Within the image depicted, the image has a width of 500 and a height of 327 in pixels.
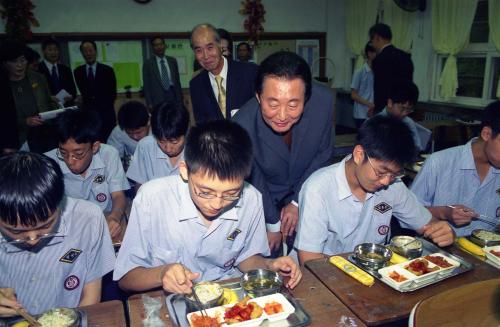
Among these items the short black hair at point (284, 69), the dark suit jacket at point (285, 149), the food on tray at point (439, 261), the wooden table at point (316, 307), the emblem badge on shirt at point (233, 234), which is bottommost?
the wooden table at point (316, 307)

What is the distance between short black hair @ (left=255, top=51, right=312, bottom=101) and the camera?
2049mm

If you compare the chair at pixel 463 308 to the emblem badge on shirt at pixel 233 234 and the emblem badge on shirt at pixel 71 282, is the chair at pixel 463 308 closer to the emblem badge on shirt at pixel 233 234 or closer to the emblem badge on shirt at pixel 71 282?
the emblem badge on shirt at pixel 233 234

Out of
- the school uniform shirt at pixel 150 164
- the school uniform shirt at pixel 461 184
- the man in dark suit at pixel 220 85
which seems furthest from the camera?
the man in dark suit at pixel 220 85

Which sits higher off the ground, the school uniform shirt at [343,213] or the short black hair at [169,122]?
the short black hair at [169,122]

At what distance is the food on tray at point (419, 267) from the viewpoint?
5.22 ft

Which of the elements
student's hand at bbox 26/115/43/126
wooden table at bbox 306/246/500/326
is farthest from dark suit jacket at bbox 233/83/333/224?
student's hand at bbox 26/115/43/126

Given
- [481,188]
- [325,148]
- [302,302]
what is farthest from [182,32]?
[302,302]

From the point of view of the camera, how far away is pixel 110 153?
2.83 m

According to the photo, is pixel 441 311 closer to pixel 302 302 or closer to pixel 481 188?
pixel 302 302

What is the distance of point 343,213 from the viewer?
1.99 m

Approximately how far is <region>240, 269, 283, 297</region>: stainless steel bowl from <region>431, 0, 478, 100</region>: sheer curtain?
5.67 metres

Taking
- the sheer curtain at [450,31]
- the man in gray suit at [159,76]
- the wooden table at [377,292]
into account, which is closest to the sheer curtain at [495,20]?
the sheer curtain at [450,31]

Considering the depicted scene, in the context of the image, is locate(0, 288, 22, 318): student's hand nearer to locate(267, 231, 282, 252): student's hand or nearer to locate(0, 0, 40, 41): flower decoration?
locate(267, 231, 282, 252): student's hand

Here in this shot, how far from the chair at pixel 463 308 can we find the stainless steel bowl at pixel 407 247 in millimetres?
678
